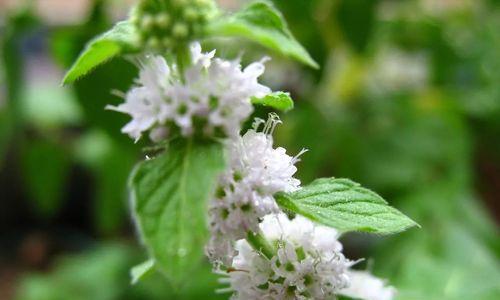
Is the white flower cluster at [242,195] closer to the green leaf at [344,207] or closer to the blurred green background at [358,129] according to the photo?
the green leaf at [344,207]

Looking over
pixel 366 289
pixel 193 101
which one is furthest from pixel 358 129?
pixel 193 101

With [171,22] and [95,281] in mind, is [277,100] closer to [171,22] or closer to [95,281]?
[171,22]

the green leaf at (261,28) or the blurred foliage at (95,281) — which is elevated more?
the blurred foliage at (95,281)

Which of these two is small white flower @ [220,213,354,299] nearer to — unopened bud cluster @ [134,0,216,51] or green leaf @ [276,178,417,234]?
green leaf @ [276,178,417,234]

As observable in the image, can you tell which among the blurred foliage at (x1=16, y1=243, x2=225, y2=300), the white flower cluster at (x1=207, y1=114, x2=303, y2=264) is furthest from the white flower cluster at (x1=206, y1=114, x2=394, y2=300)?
the blurred foliage at (x1=16, y1=243, x2=225, y2=300)

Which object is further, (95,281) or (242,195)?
(95,281)

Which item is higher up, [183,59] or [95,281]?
[95,281]

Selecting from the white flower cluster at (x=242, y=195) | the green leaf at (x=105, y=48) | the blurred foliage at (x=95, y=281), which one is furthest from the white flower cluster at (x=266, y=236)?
the blurred foliage at (x=95, y=281)
